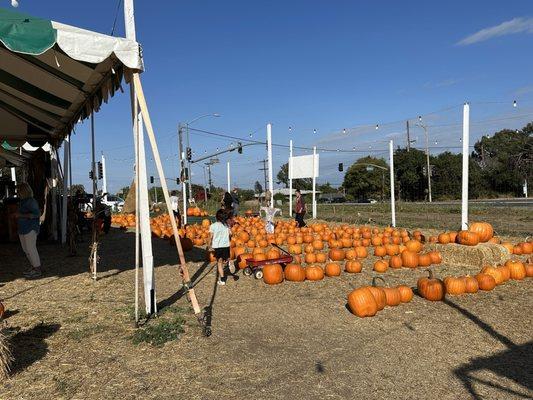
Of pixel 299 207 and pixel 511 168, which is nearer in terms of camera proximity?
pixel 299 207

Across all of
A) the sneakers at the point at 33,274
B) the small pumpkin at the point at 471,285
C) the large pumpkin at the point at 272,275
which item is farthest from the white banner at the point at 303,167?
the sneakers at the point at 33,274

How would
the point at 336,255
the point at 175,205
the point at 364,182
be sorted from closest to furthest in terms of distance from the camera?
the point at 336,255
the point at 175,205
the point at 364,182

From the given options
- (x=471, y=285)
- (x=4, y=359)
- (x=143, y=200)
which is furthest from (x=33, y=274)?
(x=471, y=285)

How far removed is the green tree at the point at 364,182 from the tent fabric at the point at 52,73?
68871 mm

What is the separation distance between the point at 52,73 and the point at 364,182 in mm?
76408

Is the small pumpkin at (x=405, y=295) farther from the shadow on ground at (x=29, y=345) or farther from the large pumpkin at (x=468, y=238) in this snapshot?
the shadow on ground at (x=29, y=345)

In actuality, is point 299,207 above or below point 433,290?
above

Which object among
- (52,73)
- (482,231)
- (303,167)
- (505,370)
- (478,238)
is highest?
(52,73)

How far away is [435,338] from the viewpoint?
16.5 feet

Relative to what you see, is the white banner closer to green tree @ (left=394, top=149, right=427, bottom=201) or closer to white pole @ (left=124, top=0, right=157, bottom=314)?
white pole @ (left=124, top=0, right=157, bottom=314)

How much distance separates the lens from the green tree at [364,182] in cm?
7918

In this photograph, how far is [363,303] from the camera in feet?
19.3

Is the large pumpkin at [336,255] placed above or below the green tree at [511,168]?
below

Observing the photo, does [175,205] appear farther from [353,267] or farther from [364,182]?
[364,182]
